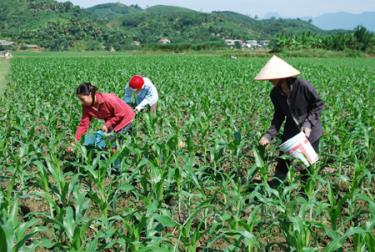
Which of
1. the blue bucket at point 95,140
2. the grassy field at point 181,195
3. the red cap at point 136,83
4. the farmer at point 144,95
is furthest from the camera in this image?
the farmer at point 144,95

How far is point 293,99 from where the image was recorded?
185 inches

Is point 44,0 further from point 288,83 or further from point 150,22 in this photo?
point 288,83

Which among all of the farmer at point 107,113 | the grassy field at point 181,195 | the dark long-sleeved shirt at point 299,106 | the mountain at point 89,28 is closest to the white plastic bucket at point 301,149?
the grassy field at point 181,195

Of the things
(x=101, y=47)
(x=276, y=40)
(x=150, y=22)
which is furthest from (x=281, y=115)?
(x=150, y=22)

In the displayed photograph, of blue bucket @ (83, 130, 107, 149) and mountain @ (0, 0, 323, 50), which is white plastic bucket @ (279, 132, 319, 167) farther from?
mountain @ (0, 0, 323, 50)

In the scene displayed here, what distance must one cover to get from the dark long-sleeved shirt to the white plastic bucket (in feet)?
0.88

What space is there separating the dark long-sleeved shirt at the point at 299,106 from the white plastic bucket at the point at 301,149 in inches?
10.6

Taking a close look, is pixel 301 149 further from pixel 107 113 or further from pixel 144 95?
pixel 144 95

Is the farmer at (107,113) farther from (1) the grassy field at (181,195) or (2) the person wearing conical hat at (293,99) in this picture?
(2) the person wearing conical hat at (293,99)

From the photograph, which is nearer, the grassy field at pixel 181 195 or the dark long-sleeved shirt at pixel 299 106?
the grassy field at pixel 181 195

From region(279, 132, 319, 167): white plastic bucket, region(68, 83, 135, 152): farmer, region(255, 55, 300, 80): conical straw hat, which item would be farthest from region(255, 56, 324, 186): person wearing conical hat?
region(68, 83, 135, 152): farmer

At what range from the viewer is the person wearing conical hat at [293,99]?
4418 millimetres

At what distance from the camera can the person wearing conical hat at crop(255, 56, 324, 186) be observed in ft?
14.5

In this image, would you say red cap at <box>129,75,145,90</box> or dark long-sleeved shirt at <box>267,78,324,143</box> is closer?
dark long-sleeved shirt at <box>267,78,324,143</box>
